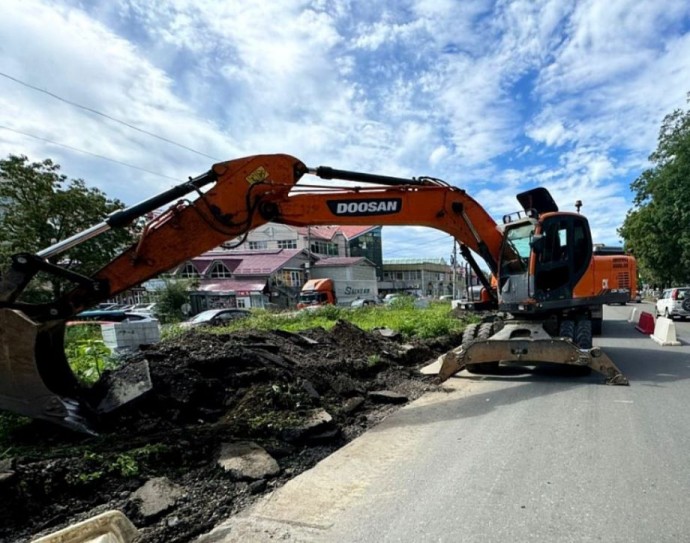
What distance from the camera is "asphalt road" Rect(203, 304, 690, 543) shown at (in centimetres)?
322

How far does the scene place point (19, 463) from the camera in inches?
160

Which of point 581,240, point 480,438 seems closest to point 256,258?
point 581,240

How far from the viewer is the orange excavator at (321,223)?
5.10 metres

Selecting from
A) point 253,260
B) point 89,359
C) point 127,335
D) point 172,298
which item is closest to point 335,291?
point 253,260

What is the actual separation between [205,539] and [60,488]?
5.26 feet

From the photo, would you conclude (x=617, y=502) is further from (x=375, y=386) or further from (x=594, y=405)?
(x=375, y=386)

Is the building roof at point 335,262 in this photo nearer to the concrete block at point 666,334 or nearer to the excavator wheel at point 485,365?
the concrete block at point 666,334

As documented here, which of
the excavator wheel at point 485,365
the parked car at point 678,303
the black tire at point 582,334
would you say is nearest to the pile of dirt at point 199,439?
the excavator wheel at point 485,365

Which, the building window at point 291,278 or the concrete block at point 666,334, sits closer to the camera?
the concrete block at point 666,334

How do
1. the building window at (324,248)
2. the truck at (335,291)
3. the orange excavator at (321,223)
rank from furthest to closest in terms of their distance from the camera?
1. the building window at (324,248)
2. the truck at (335,291)
3. the orange excavator at (321,223)

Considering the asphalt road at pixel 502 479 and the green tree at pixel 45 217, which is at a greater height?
the green tree at pixel 45 217

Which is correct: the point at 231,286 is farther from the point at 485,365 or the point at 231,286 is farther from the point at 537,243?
the point at 537,243

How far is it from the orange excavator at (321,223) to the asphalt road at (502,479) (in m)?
1.94

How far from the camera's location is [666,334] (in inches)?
480
